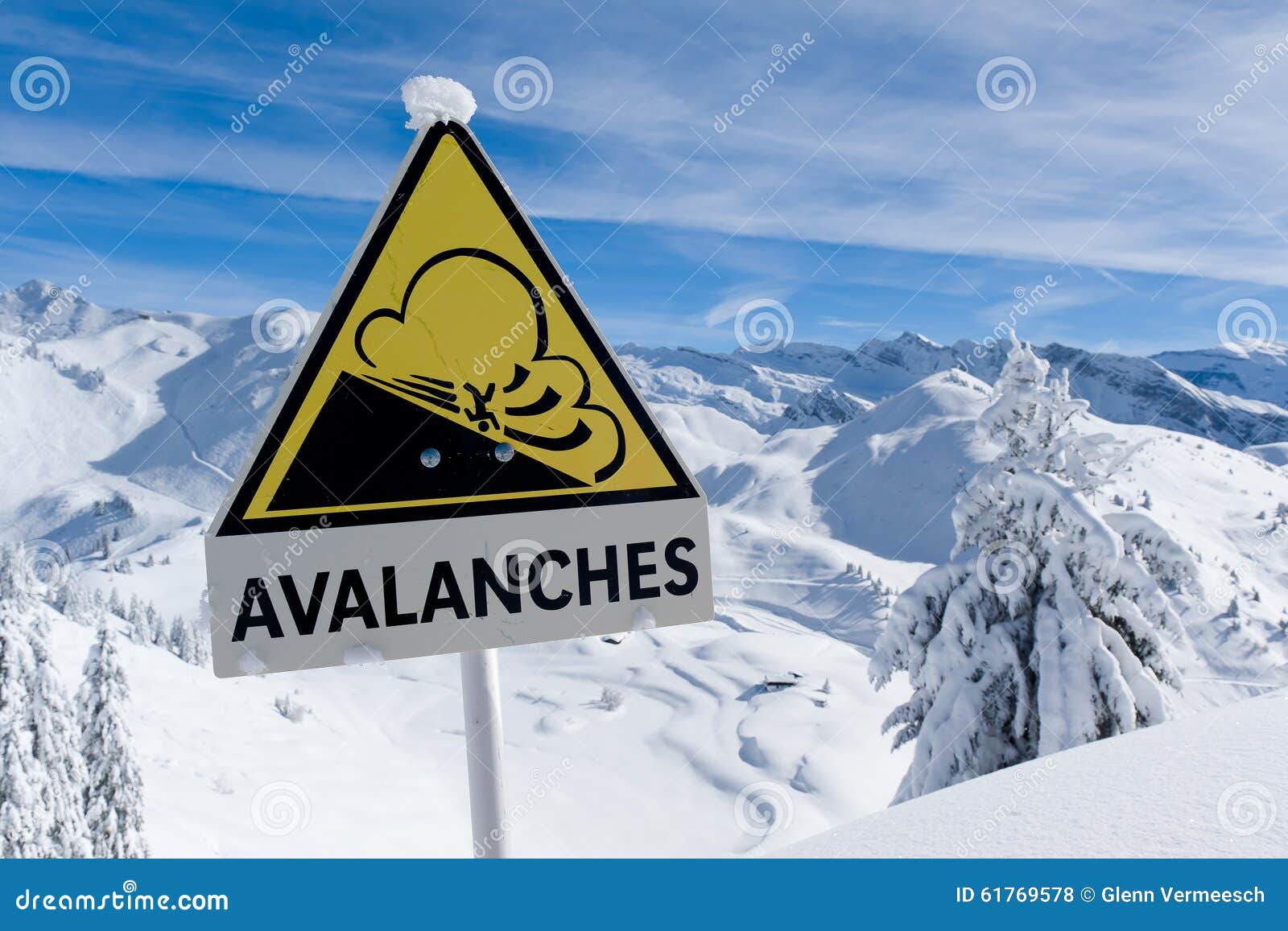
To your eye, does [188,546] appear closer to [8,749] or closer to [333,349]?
[8,749]

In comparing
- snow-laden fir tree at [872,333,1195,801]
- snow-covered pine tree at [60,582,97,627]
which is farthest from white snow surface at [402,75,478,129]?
snow-covered pine tree at [60,582,97,627]

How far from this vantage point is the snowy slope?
1.86 m

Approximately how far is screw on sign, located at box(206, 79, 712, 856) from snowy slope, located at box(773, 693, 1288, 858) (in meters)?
1.00

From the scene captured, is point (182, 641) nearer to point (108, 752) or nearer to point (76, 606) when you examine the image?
point (76, 606)

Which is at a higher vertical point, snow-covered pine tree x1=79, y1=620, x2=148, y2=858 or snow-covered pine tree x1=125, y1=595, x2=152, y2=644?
snow-covered pine tree x1=125, y1=595, x2=152, y2=644

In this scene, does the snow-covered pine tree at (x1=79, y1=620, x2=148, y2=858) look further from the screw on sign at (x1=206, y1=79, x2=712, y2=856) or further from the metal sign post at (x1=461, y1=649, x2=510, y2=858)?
the metal sign post at (x1=461, y1=649, x2=510, y2=858)

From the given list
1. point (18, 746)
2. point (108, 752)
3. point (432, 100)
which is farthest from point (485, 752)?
point (108, 752)

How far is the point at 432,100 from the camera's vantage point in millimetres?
2012

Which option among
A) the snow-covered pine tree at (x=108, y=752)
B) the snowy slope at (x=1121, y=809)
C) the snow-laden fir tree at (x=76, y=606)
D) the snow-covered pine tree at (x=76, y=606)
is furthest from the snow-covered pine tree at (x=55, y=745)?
the snow-laden fir tree at (x=76, y=606)

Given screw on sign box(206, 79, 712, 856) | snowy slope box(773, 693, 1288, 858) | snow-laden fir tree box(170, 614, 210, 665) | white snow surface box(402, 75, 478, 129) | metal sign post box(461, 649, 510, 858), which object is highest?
snow-laden fir tree box(170, 614, 210, 665)

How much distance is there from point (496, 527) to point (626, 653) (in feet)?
202

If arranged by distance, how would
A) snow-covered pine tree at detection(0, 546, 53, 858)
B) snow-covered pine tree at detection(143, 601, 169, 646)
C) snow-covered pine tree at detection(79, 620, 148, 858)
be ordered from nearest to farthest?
1. snow-covered pine tree at detection(0, 546, 53, 858)
2. snow-covered pine tree at detection(79, 620, 148, 858)
3. snow-covered pine tree at detection(143, 601, 169, 646)

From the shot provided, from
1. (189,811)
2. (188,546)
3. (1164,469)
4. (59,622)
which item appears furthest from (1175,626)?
(1164,469)

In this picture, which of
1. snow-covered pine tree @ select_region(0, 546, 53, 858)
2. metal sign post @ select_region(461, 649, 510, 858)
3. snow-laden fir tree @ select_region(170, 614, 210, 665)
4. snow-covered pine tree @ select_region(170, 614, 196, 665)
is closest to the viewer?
metal sign post @ select_region(461, 649, 510, 858)
